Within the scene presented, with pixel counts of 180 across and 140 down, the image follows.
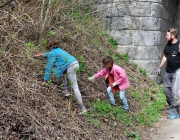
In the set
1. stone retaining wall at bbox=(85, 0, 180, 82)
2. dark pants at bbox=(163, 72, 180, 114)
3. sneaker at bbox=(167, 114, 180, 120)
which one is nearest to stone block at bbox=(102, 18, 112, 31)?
stone retaining wall at bbox=(85, 0, 180, 82)

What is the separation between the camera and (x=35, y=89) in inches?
179

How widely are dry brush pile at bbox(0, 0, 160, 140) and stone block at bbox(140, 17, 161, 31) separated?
2.52 m

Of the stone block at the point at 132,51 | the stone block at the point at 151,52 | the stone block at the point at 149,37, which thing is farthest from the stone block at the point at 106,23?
the stone block at the point at 151,52

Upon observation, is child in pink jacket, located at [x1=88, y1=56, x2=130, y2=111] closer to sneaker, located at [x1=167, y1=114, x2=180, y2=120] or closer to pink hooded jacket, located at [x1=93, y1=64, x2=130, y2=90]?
pink hooded jacket, located at [x1=93, y1=64, x2=130, y2=90]

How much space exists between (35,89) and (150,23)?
514 cm

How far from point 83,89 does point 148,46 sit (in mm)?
3604

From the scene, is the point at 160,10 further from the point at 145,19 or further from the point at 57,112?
the point at 57,112

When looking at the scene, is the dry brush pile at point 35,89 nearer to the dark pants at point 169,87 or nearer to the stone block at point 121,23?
the dark pants at point 169,87

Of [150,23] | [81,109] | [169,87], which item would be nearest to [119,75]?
[81,109]

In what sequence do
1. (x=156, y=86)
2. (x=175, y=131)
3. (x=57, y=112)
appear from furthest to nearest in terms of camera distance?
(x=156, y=86)
(x=175, y=131)
(x=57, y=112)

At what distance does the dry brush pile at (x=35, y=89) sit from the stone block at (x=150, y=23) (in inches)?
99.1

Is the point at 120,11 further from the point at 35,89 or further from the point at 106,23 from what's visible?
the point at 35,89

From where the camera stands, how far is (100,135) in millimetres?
4742

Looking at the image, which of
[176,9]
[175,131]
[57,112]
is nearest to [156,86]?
[175,131]
